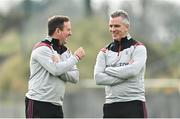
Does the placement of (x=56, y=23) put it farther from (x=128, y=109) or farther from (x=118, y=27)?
(x=128, y=109)

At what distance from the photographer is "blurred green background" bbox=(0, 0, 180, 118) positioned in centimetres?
3387

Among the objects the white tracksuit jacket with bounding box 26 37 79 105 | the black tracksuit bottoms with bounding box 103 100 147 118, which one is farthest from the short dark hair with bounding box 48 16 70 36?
the black tracksuit bottoms with bounding box 103 100 147 118

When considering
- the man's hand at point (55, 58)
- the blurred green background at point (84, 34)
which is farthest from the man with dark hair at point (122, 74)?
the blurred green background at point (84, 34)

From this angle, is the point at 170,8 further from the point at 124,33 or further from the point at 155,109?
the point at 124,33

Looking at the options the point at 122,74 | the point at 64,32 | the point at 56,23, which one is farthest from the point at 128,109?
the point at 56,23

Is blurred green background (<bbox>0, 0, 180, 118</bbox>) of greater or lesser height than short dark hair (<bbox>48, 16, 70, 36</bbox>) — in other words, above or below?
above

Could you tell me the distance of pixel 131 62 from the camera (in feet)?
24.2

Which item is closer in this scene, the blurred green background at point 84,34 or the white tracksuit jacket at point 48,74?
the white tracksuit jacket at point 48,74

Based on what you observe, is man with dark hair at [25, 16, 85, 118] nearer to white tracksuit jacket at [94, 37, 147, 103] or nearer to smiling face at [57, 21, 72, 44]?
smiling face at [57, 21, 72, 44]

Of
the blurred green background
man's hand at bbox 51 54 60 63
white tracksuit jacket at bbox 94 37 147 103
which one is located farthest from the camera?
the blurred green background

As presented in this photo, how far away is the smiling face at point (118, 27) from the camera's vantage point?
290 inches

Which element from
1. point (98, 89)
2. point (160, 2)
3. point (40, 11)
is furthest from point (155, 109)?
point (160, 2)

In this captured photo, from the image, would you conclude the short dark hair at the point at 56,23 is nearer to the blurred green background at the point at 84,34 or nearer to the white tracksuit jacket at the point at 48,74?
the white tracksuit jacket at the point at 48,74

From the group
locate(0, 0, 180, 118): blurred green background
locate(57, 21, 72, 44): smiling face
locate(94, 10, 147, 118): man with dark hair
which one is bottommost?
locate(94, 10, 147, 118): man with dark hair
